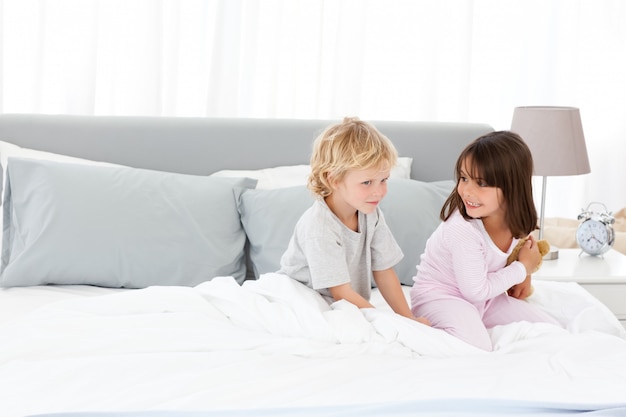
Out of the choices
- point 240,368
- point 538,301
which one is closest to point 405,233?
point 538,301

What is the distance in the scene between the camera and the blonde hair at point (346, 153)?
6.93ft

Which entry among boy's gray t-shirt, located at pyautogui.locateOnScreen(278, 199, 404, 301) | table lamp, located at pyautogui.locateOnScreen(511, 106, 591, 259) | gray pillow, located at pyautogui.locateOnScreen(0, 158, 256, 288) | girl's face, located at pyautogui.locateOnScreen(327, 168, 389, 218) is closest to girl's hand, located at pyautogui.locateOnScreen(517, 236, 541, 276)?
boy's gray t-shirt, located at pyautogui.locateOnScreen(278, 199, 404, 301)

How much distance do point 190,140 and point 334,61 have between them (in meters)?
0.75

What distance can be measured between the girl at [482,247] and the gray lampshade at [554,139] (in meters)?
0.62

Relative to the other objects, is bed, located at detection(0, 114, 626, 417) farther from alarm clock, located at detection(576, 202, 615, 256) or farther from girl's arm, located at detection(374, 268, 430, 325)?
alarm clock, located at detection(576, 202, 615, 256)

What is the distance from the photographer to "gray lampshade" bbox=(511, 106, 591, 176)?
2850 millimetres

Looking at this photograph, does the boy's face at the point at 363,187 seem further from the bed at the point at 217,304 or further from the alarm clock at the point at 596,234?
the alarm clock at the point at 596,234

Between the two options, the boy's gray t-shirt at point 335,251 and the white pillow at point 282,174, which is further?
the white pillow at point 282,174

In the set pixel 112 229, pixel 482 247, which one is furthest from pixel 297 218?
pixel 482 247

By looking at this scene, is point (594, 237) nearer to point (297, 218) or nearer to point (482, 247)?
point (482, 247)

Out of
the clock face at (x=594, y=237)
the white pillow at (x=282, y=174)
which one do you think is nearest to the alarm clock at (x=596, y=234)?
the clock face at (x=594, y=237)

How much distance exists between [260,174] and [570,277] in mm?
1082

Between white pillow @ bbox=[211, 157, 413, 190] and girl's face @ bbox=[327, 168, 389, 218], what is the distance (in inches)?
28.1

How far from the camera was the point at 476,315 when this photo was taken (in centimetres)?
216
